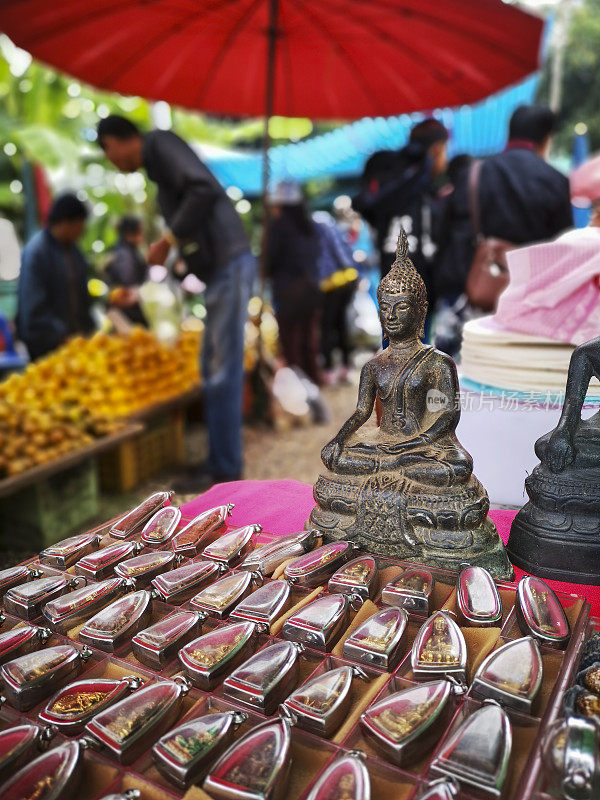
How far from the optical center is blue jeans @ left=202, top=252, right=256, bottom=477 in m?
3.26

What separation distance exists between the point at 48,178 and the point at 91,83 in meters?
3.23

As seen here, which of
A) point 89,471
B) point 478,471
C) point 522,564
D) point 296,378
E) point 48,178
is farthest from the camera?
point 48,178

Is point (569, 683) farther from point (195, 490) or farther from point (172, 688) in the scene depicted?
point (195, 490)

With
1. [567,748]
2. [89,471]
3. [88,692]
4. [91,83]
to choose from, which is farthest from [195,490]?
[567,748]

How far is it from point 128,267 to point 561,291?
4.16m

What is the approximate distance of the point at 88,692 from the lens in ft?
2.81

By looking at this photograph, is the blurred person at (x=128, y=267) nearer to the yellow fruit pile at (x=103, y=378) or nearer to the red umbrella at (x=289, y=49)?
the yellow fruit pile at (x=103, y=378)

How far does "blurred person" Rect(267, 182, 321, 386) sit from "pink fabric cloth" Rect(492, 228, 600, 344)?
3.56 meters

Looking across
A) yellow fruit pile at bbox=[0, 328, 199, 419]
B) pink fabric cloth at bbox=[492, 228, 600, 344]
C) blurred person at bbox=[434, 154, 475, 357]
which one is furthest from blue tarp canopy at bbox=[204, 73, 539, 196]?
pink fabric cloth at bbox=[492, 228, 600, 344]

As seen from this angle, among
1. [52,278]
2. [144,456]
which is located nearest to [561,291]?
[144,456]

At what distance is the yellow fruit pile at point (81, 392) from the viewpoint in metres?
2.69

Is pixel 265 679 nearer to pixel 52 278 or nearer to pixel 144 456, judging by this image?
pixel 144 456

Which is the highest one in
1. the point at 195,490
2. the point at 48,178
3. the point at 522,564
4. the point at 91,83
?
the point at 91,83

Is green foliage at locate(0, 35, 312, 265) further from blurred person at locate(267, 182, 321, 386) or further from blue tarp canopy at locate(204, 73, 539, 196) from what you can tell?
blurred person at locate(267, 182, 321, 386)
